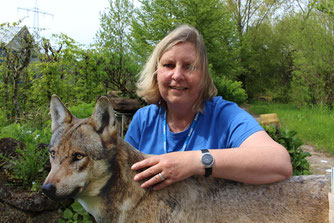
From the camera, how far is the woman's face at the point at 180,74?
1.87m

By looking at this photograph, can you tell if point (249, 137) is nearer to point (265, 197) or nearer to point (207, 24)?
point (265, 197)

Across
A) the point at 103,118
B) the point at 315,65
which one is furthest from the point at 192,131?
the point at 315,65

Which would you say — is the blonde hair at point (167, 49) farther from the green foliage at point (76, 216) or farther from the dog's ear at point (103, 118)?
the green foliage at point (76, 216)

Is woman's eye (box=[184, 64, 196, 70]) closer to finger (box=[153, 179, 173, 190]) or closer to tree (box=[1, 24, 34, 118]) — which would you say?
finger (box=[153, 179, 173, 190])

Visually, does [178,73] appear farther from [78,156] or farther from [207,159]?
[78,156]

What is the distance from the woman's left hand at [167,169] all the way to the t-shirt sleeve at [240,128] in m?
0.44

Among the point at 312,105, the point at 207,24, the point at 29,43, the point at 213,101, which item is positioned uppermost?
the point at 207,24

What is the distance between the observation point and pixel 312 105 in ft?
47.7

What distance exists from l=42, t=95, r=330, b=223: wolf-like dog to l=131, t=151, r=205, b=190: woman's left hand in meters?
0.06

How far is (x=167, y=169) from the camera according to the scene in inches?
54.4

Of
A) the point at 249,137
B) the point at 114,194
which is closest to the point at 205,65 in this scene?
the point at 249,137

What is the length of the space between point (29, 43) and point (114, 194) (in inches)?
347

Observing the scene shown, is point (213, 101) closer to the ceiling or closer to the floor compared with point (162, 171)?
closer to the ceiling

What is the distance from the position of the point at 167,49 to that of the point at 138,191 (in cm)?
112
